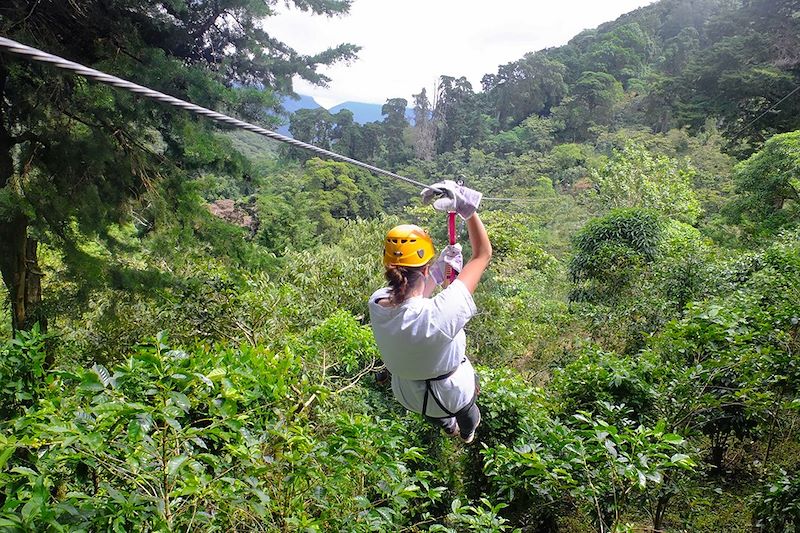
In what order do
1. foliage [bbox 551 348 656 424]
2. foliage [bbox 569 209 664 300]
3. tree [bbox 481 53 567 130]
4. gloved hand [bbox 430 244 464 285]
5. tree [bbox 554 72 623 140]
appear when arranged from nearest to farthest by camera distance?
gloved hand [bbox 430 244 464 285] < foliage [bbox 551 348 656 424] < foliage [bbox 569 209 664 300] < tree [bbox 554 72 623 140] < tree [bbox 481 53 567 130]

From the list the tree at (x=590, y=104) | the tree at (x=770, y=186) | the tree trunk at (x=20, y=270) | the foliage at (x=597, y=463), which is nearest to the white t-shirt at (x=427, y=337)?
the foliage at (x=597, y=463)

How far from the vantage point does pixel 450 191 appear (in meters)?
1.94

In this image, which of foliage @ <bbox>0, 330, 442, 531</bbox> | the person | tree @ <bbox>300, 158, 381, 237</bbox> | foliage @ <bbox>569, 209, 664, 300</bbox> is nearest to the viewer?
foliage @ <bbox>0, 330, 442, 531</bbox>

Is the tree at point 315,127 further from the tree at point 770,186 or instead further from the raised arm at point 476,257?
the raised arm at point 476,257

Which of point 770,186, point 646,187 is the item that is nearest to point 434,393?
point 770,186

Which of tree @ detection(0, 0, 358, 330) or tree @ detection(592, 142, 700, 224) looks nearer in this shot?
tree @ detection(0, 0, 358, 330)

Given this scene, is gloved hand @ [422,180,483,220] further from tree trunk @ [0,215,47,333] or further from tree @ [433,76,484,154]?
tree @ [433,76,484,154]

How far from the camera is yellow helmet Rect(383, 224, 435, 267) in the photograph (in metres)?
1.75

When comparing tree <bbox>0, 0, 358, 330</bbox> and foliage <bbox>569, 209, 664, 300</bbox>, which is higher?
tree <bbox>0, 0, 358, 330</bbox>

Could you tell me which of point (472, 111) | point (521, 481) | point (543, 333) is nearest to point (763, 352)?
point (521, 481)

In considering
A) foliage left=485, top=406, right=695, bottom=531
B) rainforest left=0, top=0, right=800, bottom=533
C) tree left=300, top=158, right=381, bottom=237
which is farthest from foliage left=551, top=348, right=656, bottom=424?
tree left=300, top=158, right=381, bottom=237

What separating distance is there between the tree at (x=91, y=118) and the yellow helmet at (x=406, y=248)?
3729 mm

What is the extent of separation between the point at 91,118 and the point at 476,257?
15.1 ft

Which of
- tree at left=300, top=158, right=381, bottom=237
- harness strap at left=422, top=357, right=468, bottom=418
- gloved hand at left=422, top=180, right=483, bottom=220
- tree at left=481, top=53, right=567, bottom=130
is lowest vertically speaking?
tree at left=300, top=158, right=381, bottom=237
